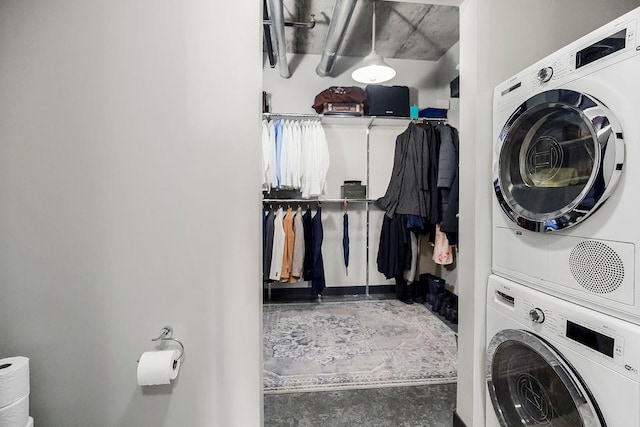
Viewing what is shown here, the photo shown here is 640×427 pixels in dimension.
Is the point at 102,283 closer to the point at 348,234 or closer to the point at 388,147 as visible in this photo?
the point at 348,234

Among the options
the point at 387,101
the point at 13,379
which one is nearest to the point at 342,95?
the point at 387,101

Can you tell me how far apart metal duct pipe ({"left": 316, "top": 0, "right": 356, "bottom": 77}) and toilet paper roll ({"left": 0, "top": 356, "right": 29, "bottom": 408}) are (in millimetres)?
2632

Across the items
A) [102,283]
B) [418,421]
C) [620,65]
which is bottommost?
[418,421]

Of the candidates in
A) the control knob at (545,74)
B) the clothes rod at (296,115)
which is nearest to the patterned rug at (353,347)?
the control knob at (545,74)

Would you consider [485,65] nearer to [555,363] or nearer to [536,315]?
[536,315]

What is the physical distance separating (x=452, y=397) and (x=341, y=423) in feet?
2.36

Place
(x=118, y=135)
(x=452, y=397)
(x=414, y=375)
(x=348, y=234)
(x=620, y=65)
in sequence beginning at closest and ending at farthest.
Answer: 1. (x=620, y=65)
2. (x=118, y=135)
3. (x=452, y=397)
4. (x=414, y=375)
5. (x=348, y=234)

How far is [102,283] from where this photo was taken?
3.54 feet

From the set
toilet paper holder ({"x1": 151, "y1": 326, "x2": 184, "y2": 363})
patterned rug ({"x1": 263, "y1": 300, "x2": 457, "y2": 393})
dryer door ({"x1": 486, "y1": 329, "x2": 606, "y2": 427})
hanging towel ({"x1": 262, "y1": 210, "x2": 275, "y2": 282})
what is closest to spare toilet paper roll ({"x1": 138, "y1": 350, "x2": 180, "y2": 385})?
toilet paper holder ({"x1": 151, "y1": 326, "x2": 184, "y2": 363})

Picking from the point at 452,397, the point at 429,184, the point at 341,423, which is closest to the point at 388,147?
the point at 429,184

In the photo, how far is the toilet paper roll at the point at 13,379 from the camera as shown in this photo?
0.90 m

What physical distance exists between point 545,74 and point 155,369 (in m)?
1.77

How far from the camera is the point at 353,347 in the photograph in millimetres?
2217

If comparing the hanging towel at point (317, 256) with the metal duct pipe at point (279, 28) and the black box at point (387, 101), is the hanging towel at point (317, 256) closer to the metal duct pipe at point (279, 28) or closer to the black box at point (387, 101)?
the black box at point (387, 101)
